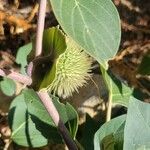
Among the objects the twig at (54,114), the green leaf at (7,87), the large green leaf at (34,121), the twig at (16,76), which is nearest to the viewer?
the twig at (16,76)

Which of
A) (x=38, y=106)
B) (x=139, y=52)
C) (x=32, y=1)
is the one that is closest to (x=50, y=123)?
(x=38, y=106)

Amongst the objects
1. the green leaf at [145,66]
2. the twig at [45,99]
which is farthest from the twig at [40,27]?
the green leaf at [145,66]

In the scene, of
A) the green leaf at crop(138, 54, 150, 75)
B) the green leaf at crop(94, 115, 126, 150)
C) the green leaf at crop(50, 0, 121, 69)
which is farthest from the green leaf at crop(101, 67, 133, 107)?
the green leaf at crop(50, 0, 121, 69)

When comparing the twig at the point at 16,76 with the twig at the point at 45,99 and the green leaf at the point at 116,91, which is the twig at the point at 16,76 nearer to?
the twig at the point at 45,99

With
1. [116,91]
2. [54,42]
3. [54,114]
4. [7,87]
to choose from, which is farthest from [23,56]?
[54,42]

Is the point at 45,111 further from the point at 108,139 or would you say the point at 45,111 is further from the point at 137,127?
the point at 137,127
